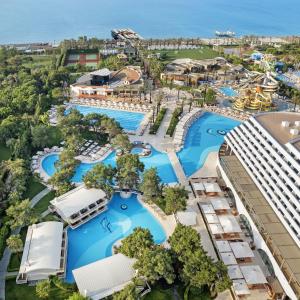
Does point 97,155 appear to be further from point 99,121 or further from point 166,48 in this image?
point 166,48

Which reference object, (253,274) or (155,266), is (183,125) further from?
(155,266)

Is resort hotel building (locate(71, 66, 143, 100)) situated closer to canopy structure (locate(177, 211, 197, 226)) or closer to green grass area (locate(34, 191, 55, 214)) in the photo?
green grass area (locate(34, 191, 55, 214))

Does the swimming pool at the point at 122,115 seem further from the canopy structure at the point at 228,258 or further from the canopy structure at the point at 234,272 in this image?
the canopy structure at the point at 234,272

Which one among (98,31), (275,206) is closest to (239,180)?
(275,206)

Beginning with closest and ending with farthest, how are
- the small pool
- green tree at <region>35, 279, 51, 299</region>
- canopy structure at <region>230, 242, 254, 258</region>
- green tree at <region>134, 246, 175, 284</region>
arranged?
green tree at <region>35, 279, 51, 299</region>
green tree at <region>134, 246, 175, 284</region>
canopy structure at <region>230, 242, 254, 258</region>
the small pool

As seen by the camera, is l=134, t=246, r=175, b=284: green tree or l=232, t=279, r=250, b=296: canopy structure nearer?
l=134, t=246, r=175, b=284: green tree

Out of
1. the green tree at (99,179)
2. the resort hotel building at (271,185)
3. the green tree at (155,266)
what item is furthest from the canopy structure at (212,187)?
the green tree at (155,266)

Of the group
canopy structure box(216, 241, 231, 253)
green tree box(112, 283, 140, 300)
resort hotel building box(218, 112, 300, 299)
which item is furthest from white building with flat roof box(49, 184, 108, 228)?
resort hotel building box(218, 112, 300, 299)
